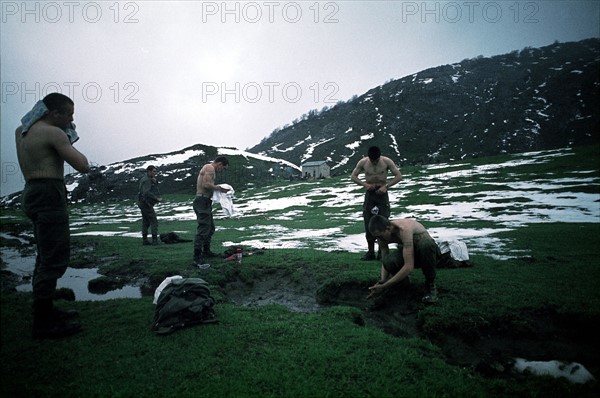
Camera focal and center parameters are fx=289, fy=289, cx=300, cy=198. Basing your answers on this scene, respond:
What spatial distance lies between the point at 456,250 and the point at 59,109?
33.4ft

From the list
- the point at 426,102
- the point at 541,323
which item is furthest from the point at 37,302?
the point at 426,102

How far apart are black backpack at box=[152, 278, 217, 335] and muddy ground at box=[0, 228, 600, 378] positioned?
213 cm

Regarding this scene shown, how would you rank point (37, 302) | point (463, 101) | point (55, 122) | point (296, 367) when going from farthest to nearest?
1. point (463, 101)
2. point (55, 122)
3. point (37, 302)
4. point (296, 367)

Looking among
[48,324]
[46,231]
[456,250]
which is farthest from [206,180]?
[456,250]

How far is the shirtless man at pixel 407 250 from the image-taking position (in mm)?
6094

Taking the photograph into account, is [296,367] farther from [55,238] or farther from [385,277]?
[55,238]

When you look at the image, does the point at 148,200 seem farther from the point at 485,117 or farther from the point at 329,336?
the point at 485,117

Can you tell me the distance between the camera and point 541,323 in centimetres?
542

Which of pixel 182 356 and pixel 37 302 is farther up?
pixel 37 302

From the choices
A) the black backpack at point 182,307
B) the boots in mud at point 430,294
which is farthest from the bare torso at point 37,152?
the boots in mud at point 430,294

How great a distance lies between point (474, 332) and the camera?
526cm

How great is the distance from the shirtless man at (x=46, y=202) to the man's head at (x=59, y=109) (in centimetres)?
1

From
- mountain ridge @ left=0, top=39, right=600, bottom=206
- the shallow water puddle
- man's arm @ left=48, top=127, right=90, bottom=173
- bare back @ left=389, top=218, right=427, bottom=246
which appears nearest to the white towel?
man's arm @ left=48, top=127, right=90, bottom=173

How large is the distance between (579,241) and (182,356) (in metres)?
14.6
